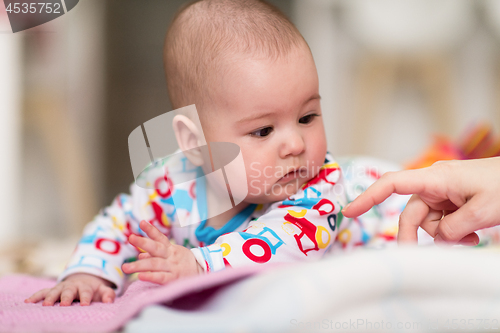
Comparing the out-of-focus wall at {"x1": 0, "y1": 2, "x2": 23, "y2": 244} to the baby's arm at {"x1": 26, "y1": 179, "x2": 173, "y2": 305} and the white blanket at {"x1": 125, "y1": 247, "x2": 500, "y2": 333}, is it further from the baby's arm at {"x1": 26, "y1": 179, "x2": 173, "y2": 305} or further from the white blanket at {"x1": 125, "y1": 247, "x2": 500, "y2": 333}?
the white blanket at {"x1": 125, "y1": 247, "x2": 500, "y2": 333}

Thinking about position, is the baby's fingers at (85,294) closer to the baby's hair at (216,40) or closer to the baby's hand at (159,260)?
the baby's hand at (159,260)

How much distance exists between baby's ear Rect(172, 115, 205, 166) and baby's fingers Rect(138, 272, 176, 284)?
0.31 metres

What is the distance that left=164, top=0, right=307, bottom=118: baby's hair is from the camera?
2.35 ft

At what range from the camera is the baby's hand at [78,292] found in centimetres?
67

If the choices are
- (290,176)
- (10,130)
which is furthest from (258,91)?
(10,130)

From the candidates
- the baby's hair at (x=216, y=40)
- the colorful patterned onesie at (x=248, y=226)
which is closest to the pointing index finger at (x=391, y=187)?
the colorful patterned onesie at (x=248, y=226)

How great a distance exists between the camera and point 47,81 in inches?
61.4

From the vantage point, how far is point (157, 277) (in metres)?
0.53

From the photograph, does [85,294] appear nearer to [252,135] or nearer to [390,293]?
[252,135]

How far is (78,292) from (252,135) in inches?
14.9

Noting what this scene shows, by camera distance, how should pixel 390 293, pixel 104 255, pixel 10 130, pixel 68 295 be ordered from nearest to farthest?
1. pixel 390 293
2. pixel 68 295
3. pixel 104 255
4. pixel 10 130

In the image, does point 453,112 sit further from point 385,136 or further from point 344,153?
point 344,153

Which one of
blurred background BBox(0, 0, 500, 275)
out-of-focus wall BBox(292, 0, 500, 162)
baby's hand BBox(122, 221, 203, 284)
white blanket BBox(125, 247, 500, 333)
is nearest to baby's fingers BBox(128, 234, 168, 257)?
baby's hand BBox(122, 221, 203, 284)

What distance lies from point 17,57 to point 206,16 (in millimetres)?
1019
